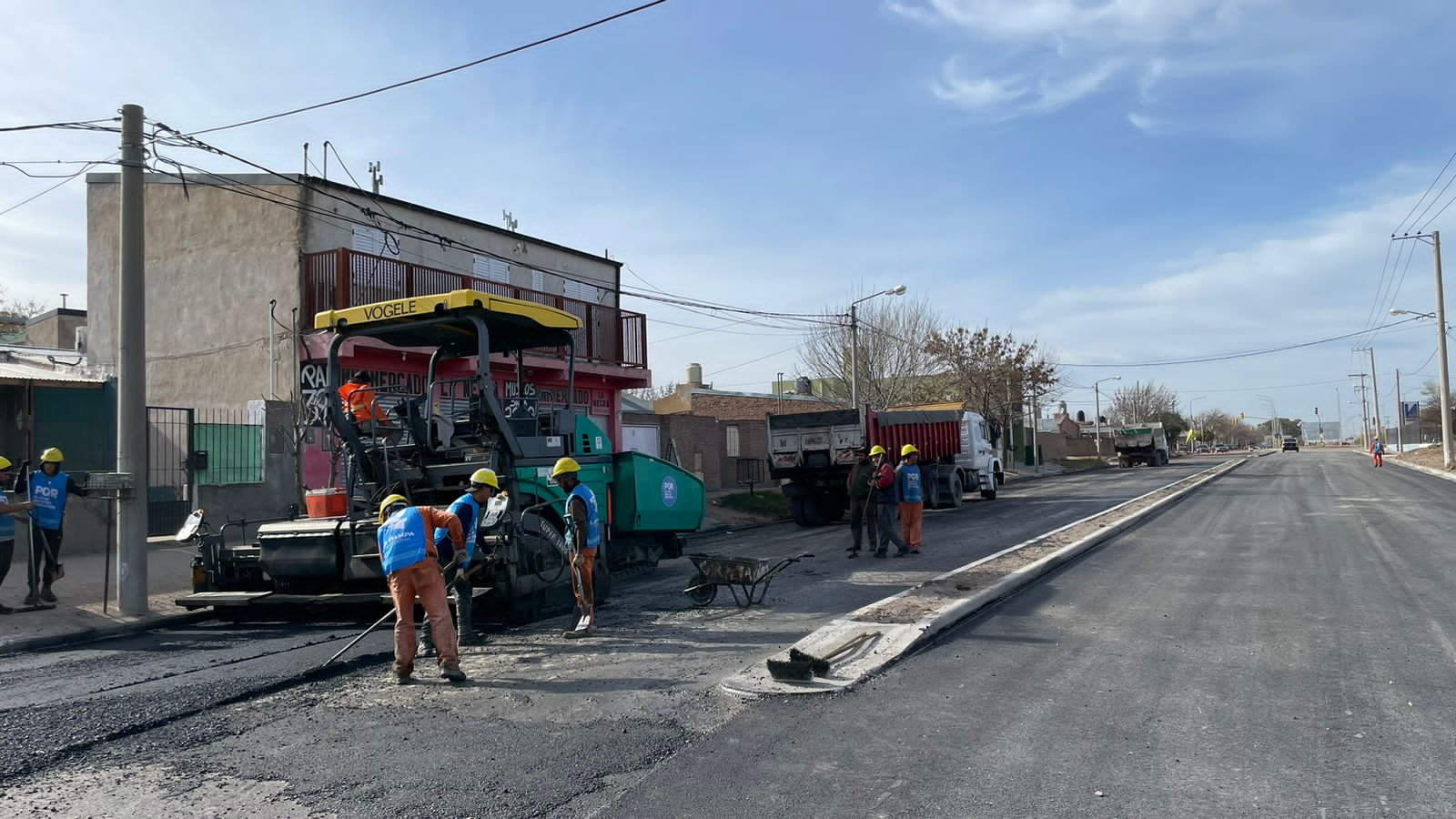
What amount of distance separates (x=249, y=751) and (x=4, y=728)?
5.72 feet

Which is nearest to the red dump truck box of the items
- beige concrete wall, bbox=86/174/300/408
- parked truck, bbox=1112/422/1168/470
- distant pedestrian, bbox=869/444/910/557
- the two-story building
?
the two-story building

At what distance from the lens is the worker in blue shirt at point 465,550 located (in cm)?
706

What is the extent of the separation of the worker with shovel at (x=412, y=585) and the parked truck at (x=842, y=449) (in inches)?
583

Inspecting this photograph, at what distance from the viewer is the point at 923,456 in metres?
23.1

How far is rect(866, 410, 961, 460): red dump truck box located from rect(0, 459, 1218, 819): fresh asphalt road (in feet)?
43.2

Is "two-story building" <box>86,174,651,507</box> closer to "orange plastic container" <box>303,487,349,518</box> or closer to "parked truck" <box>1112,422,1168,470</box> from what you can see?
"orange plastic container" <box>303,487,349,518</box>

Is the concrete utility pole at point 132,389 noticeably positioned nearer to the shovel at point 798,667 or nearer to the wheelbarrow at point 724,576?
the wheelbarrow at point 724,576

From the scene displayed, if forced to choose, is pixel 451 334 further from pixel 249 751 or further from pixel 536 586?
pixel 249 751

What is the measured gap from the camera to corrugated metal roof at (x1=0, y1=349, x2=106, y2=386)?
13.3 metres

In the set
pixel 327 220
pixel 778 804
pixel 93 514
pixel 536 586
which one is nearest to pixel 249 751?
pixel 778 804

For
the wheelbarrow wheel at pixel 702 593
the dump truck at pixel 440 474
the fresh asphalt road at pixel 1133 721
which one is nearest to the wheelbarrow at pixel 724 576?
the wheelbarrow wheel at pixel 702 593

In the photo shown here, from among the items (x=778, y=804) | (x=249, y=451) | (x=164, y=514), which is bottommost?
(x=778, y=804)

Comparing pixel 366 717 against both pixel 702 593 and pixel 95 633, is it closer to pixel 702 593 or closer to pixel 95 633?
pixel 702 593

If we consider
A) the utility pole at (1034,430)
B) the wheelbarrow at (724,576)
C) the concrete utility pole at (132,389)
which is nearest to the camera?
the wheelbarrow at (724,576)
